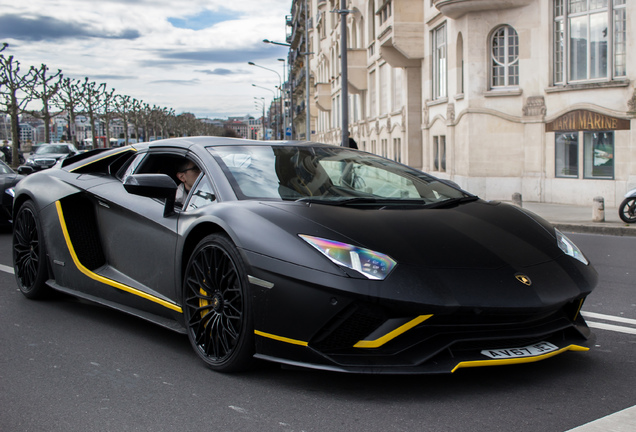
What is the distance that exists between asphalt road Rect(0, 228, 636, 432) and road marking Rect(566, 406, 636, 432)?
0.04 m

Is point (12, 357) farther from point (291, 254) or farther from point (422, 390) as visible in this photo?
point (422, 390)

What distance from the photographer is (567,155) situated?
1841 cm

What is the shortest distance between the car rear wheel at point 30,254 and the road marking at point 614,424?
14.0ft

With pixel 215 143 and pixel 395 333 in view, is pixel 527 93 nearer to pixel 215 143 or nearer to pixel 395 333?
pixel 215 143

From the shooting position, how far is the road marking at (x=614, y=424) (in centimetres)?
311

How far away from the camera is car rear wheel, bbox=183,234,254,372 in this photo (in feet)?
12.6

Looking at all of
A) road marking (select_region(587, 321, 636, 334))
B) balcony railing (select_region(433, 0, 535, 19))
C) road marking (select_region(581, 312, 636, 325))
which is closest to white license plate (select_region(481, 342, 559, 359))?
road marking (select_region(587, 321, 636, 334))

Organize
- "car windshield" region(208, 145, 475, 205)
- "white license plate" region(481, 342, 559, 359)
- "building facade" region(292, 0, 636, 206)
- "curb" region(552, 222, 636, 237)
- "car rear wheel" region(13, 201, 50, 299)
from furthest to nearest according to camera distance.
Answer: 1. "building facade" region(292, 0, 636, 206)
2. "curb" region(552, 222, 636, 237)
3. "car rear wheel" region(13, 201, 50, 299)
4. "car windshield" region(208, 145, 475, 205)
5. "white license plate" region(481, 342, 559, 359)

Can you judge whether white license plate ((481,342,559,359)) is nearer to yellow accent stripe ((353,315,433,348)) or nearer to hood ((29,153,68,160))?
yellow accent stripe ((353,315,433,348))

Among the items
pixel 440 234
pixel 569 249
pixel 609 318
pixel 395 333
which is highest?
pixel 440 234

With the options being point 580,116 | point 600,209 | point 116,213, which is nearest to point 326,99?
point 580,116

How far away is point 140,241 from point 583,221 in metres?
10.3

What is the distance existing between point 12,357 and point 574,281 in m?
3.24

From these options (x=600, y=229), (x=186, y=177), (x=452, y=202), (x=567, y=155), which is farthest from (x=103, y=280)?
(x=567, y=155)
